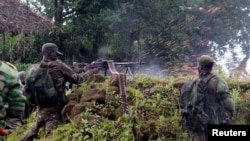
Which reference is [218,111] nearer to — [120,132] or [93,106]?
[120,132]

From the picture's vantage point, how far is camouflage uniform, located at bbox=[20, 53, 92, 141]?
317 inches

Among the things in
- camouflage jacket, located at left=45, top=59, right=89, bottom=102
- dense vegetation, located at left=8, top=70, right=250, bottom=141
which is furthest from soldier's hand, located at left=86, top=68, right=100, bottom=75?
camouflage jacket, located at left=45, top=59, right=89, bottom=102

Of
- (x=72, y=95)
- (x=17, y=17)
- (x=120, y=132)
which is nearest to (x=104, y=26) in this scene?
(x=17, y=17)

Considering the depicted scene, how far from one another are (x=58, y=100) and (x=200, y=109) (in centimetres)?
260

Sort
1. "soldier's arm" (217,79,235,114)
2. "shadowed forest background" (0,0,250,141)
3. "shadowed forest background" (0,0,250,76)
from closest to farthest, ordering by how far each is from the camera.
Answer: "soldier's arm" (217,79,235,114) → "shadowed forest background" (0,0,250,141) → "shadowed forest background" (0,0,250,76)

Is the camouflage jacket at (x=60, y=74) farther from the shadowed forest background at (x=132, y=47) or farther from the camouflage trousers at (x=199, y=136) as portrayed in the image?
the camouflage trousers at (x=199, y=136)

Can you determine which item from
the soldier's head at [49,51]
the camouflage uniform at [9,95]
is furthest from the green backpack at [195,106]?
the camouflage uniform at [9,95]

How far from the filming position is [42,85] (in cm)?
802

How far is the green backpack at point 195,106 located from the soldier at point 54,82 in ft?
6.59

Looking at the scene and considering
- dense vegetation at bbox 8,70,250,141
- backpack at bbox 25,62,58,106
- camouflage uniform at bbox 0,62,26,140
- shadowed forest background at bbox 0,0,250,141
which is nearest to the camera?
camouflage uniform at bbox 0,62,26,140

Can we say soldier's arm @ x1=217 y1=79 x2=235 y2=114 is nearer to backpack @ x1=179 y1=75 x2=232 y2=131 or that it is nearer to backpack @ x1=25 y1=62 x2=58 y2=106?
backpack @ x1=179 y1=75 x2=232 y2=131

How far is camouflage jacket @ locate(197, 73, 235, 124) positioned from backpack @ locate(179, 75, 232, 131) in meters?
0.01

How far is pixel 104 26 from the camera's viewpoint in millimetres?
16453

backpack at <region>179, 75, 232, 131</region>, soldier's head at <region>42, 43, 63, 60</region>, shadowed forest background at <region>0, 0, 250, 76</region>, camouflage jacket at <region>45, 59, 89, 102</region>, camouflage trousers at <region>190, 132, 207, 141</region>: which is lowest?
camouflage trousers at <region>190, 132, 207, 141</region>
